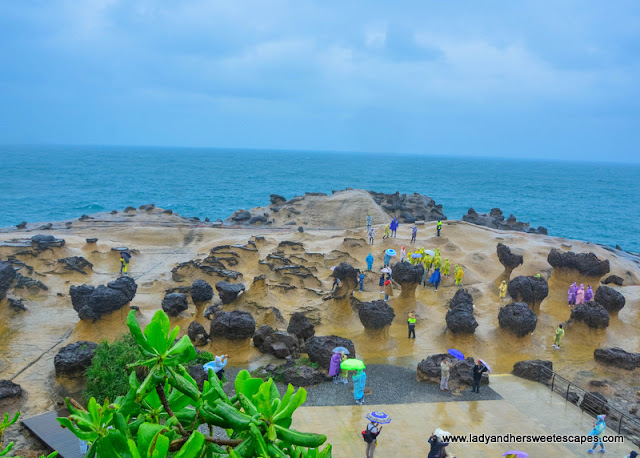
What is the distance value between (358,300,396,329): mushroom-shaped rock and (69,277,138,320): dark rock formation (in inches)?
410

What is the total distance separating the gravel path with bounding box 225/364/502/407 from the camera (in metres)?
15.1

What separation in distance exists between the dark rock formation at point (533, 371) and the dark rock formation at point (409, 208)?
3788 centimetres

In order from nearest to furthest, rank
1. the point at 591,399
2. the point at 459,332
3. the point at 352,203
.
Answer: the point at 591,399 < the point at 459,332 < the point at 352,203

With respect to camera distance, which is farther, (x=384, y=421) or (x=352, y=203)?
(x=352, y=203)

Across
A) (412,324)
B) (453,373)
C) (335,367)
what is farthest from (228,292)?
(453,373)

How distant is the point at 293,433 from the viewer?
4234mm

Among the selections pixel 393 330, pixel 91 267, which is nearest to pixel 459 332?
pixel 393 330

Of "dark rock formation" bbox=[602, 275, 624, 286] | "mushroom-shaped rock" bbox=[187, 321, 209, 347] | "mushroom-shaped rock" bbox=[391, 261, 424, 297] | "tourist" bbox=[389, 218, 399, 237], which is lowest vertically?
"mushroom-shaped rock" bbox=[187, 321, 209, 347]

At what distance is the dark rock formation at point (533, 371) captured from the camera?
55.2ft

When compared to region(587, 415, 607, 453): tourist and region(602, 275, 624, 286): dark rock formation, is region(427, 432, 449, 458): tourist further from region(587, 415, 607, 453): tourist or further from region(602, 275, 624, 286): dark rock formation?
region(602, 275, 624, 286): dark rock formation

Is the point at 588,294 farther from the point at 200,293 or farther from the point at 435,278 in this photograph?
the point at 200,293

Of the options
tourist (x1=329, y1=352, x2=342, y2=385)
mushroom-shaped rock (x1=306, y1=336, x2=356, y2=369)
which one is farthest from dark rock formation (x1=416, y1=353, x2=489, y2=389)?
tourist (x1=329, y1=352, x2=342, y2=385)

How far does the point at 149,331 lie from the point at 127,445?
919 millimetres

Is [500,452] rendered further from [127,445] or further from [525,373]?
[127,445]
